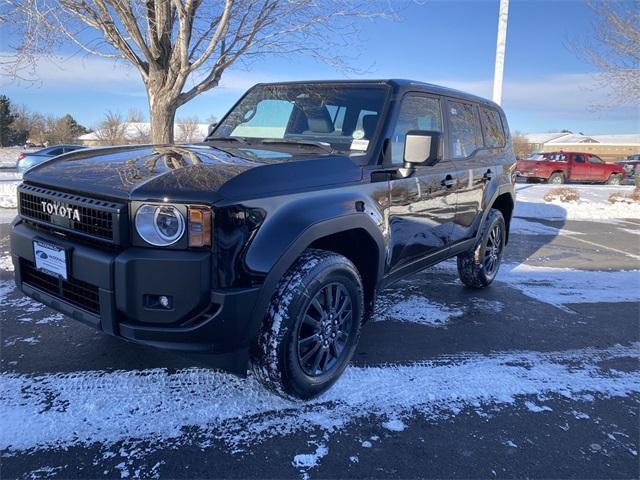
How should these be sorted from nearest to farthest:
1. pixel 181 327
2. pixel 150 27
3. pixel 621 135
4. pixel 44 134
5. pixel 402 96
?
pixel 181 327
pixel 402 96
pixel 150 27
pixel 44 134
pixel 621 135

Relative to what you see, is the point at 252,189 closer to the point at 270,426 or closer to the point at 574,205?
the point at 270,426

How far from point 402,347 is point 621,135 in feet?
318

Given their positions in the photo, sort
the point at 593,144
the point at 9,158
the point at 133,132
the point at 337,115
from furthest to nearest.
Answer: the point at 593,144
the point at 133,132
the point at 9,158
the point at 337,115

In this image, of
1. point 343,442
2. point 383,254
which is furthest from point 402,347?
point 343,442

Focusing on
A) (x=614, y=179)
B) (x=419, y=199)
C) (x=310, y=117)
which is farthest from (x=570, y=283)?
(x=614, y=179)

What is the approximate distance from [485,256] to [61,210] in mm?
4201

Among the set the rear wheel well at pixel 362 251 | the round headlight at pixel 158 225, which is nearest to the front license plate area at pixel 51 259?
the round headlight at pixel 158 225

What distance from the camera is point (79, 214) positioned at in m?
2.42

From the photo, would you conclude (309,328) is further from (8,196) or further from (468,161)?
(8,196)

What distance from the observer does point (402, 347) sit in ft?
11.8

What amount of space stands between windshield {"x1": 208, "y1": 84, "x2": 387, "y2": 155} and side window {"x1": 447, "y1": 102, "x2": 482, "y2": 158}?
39.8 inches

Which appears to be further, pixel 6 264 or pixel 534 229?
pixel 534 229

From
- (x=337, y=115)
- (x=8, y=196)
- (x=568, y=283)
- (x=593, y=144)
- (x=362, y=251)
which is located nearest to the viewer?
(x=362, y=251)

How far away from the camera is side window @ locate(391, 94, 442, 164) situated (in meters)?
3.40
